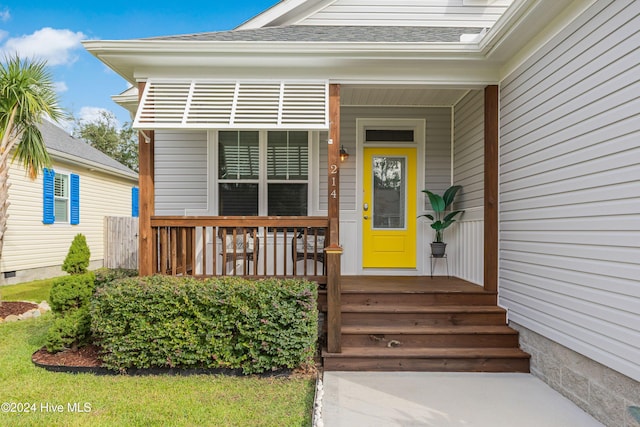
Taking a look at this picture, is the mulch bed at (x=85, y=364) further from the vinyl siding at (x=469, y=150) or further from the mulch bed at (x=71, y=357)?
the vinyl siding at (x=469, y=150)

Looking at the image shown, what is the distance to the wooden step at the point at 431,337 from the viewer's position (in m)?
3.76

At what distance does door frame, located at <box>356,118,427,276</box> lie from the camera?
18.1 feet

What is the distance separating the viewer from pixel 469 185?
16.1 ft

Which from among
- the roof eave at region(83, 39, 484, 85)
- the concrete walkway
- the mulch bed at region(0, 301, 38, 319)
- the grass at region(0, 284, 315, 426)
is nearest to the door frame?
the roof eave at region(83, 39, 484, 85)

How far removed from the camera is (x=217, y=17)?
2152 centimetres

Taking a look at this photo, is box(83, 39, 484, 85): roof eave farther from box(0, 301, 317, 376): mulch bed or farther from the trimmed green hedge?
box(0, 301, 317, 376): mulch bed

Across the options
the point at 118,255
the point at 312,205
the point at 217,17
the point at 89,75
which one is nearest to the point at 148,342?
the point at 312,205

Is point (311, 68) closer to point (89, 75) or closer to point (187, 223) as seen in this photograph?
point (187, 223)

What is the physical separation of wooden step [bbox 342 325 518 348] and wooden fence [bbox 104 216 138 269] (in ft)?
26.0

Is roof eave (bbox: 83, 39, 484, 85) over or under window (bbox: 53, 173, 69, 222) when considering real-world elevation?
over

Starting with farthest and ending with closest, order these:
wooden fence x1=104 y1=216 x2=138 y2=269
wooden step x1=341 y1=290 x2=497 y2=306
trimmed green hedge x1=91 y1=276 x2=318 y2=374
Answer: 1. wooden fence x1=104 y1=216 x2=138 y2=269
2. wooden step x1=341 y1=290 x2=497 y2=306
3. trimmed green hedge x1=91 y1=276 x2=318 y2=374

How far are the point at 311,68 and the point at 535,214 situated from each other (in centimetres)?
265

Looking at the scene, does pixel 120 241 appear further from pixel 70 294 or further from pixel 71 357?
pixel 71 357

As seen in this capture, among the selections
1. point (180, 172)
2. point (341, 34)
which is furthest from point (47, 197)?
point (341, 34)
